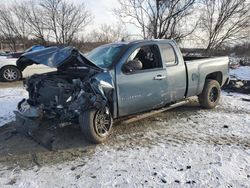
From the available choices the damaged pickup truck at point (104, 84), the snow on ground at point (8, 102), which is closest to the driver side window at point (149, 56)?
the damaged pickup truck at point (104, 84)

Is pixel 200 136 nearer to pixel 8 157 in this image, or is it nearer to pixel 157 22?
pixel 8 157

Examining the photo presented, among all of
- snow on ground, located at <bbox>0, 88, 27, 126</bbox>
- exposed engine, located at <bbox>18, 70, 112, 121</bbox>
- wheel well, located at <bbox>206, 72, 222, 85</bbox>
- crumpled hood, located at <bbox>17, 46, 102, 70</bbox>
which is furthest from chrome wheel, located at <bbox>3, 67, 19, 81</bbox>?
wheel well, located at <bbox>206, 72, 222, 85</bbox>

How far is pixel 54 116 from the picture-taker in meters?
4.59

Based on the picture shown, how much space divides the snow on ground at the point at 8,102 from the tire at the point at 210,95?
470 cm

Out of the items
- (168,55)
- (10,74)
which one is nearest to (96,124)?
(168,55)

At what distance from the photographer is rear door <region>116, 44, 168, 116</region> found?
4.73 m

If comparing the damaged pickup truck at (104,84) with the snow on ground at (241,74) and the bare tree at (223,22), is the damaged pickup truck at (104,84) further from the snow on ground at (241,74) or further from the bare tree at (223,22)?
the bare tree at (223,22)

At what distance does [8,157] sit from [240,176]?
3.43 meters

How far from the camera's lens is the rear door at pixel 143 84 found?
4727mm

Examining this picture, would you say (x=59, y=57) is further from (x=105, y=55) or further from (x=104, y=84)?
(x=105, y=55)

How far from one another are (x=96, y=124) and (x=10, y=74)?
Answer: 8.52 metres

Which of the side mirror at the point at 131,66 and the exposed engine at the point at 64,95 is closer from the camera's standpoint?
the exposed engine at the point at 64,95

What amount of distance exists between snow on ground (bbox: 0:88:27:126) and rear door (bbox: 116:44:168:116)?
2861 millimetres

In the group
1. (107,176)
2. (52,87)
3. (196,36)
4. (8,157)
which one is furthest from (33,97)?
(196,36)
